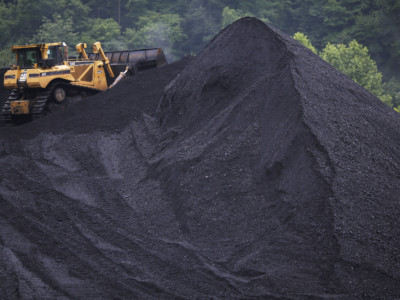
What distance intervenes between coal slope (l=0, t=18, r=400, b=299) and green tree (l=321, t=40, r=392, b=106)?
50.1 ft

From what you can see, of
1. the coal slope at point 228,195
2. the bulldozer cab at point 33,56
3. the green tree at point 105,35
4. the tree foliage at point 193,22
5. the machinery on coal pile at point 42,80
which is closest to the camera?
the coal slope at point 228,195

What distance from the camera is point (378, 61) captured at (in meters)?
32.2

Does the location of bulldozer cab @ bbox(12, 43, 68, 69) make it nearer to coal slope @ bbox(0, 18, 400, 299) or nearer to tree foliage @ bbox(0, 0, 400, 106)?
coal slope @ bbox(0, 18, 400, 299)

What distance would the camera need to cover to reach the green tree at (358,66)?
24.2 metres

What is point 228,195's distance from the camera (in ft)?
22.9

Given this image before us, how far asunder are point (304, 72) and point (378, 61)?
26436 millimetres

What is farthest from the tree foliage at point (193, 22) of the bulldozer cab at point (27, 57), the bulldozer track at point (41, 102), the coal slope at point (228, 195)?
the coal slope at point (228, 195)

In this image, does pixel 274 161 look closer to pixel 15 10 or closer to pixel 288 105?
pixel 288 105

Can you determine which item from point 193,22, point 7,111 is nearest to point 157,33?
point 193,22

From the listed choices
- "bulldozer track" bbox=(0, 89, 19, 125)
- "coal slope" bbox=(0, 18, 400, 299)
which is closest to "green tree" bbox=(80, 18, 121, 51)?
"bulldozer track" bbox=(0, 89, 19, 125)

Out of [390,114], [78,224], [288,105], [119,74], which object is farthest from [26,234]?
[119,74]

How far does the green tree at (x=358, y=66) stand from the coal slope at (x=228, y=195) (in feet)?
50.1

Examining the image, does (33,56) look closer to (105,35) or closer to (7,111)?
(7,111)

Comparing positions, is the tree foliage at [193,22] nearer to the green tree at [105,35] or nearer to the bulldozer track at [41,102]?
the green tree at [105,35]
